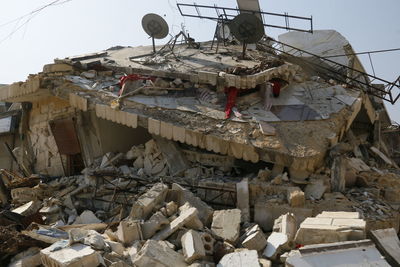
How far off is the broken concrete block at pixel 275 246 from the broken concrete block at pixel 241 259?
0.34 m

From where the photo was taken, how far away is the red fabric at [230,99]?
9484 mm

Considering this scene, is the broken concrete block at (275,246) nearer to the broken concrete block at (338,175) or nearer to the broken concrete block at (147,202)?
the broken concrete block at (147,202)

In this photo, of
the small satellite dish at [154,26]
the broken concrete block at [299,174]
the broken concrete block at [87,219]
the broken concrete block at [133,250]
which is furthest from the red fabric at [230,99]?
the small satellite dish at [154,26]

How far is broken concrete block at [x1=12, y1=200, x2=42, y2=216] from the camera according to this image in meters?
8.78

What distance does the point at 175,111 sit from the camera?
9602mm

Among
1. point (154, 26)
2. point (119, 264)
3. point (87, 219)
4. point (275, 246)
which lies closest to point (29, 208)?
point (87, 219)

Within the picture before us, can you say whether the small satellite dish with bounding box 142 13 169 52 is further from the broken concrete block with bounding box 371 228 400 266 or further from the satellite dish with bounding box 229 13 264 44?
the broken concrete block with bounding box 371 228 400 266

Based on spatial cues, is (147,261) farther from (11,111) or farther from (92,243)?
(11,111)

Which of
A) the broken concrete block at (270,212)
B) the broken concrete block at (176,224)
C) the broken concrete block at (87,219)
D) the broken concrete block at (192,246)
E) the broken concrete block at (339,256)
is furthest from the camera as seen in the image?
the broken concrete block at (87,219)

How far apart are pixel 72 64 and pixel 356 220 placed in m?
9.25

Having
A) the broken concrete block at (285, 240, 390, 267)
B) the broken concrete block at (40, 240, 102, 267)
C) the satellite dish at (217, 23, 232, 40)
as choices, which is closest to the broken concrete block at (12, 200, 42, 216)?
the broken concrete block at (40, 240, 102, 267)

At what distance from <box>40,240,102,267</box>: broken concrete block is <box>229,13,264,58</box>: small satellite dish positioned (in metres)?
7.77

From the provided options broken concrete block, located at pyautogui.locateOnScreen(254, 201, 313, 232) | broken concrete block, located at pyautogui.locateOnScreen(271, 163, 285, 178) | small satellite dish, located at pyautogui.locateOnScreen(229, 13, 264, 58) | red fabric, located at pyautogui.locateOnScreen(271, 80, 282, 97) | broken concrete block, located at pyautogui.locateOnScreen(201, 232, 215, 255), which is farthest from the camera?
small satellite dish, located at pyautogui.locateOnScreen(229, 13, 264, 58)

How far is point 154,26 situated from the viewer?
46.7 feet
